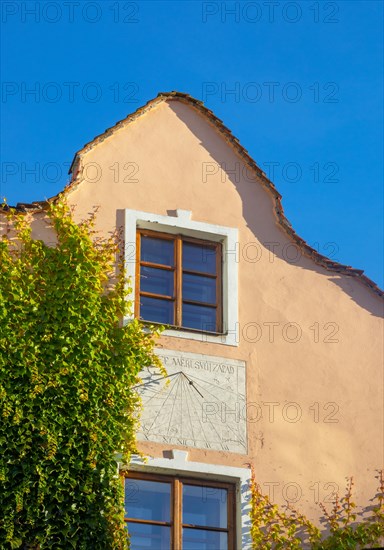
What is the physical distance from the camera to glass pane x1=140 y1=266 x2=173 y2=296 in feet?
59.2

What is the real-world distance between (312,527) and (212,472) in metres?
1.41

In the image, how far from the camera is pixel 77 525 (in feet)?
51.9

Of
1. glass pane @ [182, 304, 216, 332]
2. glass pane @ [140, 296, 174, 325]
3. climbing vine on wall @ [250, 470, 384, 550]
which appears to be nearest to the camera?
climbing vine on wall @ [250, 470, 384, 550]

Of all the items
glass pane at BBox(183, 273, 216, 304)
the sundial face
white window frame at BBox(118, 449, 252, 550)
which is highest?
glass pane at BBox(183, 273, 216, 304)

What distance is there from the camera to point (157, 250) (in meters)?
18.4

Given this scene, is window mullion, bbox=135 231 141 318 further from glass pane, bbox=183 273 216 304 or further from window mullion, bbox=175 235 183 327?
glass pane, bbox=183 273 216 304

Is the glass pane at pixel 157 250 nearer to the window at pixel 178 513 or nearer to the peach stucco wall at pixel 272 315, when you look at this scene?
the peach stucco wall at pixel 272 315

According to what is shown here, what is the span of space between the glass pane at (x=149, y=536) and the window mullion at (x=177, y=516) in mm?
76

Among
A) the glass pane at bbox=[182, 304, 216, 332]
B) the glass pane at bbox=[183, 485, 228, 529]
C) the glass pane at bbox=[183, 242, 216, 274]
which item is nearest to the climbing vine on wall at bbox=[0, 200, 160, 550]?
the glass pane at bbox=[182, 304, 216, 332]

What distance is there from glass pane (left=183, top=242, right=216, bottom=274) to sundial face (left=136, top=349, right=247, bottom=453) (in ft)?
4.35

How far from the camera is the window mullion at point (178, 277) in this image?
17891mm

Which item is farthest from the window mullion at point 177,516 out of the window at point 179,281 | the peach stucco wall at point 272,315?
the window at point 179,281

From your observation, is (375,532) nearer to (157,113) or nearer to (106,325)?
(106,325)

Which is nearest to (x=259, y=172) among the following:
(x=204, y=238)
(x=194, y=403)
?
(x=204, y=238)
